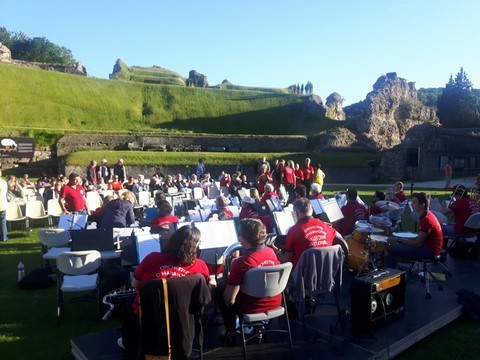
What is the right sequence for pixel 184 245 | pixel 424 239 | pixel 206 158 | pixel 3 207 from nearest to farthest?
pixel 184 245
pixel 424 239
pixel 3 207
pixel 206 158

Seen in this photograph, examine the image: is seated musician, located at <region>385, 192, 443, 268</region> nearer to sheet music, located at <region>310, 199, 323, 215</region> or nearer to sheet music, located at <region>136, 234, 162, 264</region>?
sheet music, located at <region>310, 199, 323, 215</region>

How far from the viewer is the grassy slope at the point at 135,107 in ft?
133

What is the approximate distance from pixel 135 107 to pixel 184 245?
148ft

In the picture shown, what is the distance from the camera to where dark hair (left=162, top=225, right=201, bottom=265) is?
3.68 m

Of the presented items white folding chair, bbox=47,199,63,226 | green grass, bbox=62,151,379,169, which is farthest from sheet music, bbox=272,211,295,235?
green grass, bbox=62,151,379,169

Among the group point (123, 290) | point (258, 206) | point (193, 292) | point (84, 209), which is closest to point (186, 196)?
point (84, 209)

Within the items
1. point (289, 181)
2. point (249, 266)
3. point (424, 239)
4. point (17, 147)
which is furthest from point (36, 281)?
point (17, 147)

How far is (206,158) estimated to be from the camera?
30672mm

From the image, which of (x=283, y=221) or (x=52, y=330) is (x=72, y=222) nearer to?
(x=52, y=330)

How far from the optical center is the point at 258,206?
9.20m

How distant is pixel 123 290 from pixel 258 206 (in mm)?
4145

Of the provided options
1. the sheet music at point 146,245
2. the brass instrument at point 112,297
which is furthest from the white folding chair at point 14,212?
the sheet music at point 146,245

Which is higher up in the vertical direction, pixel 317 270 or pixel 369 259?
pixel 317 270

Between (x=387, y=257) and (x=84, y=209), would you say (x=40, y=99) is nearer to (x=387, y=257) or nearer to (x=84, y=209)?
(x=84, y=209)
